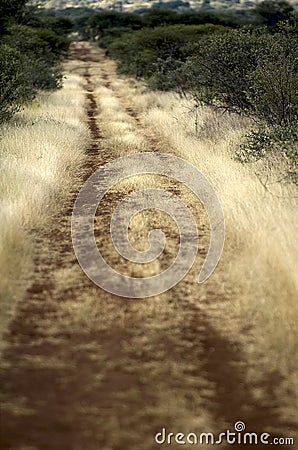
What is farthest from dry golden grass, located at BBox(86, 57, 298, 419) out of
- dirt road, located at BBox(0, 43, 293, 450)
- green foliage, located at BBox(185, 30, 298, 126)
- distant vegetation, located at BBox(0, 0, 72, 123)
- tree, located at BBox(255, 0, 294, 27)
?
tree, located at BBox(255, 0, 294, 27)

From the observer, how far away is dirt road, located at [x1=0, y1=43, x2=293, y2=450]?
9.31 ft

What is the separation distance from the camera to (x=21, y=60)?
15.0m

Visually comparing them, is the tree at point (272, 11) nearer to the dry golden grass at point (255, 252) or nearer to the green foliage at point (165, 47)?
the green foliage at point (165, 47)

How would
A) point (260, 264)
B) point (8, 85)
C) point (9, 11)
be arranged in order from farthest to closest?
1. point (9, 11)
2. point (8, 85)
3. point (260, 264)

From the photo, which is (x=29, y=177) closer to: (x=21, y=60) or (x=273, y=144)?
(x=273, y=144)

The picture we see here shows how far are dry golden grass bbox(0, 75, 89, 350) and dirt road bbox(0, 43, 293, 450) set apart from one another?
0.72 ft

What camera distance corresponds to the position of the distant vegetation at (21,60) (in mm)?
11289

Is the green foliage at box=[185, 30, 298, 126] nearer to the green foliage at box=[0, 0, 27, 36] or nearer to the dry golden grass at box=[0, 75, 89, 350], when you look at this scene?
the dry golden grass at box=[0, 75, 89, 350]

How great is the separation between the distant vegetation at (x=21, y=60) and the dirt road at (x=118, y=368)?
24.7 ft

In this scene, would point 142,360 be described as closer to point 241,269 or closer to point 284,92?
point 241,269

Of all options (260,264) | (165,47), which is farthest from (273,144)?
(165,47)

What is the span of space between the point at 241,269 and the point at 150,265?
945 mm

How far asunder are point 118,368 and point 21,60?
13.8m

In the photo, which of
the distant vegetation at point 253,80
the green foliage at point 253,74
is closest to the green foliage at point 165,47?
the distant vegetation at point 253,80
